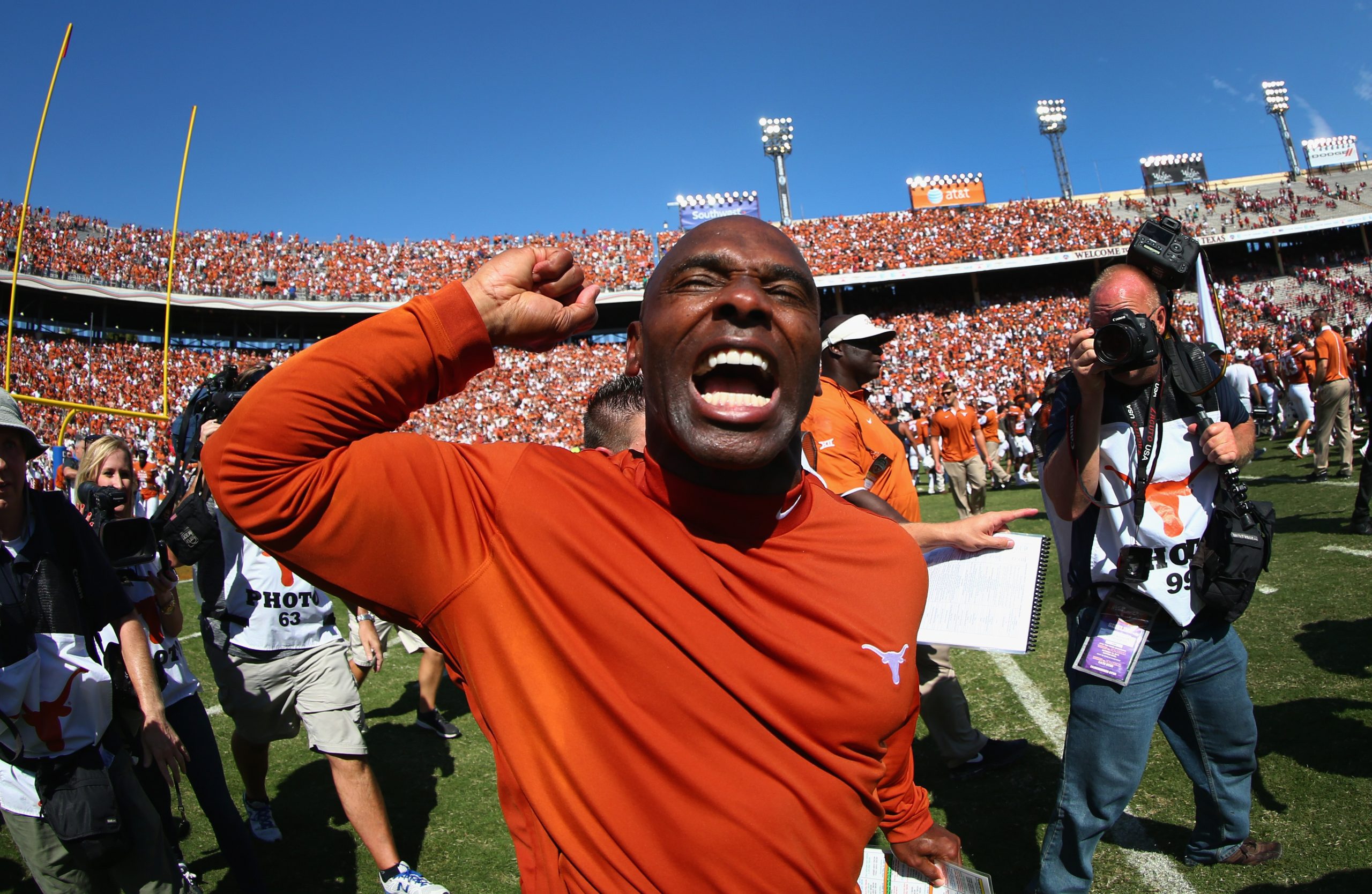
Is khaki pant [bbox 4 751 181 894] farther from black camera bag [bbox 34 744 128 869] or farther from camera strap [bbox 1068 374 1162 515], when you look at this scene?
camera strap [bbox 1068 374 1162 515]

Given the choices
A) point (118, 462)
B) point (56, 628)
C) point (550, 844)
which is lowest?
point (550, 844)

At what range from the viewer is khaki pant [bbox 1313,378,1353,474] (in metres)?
9.99

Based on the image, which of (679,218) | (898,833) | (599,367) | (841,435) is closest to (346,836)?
(841,435)

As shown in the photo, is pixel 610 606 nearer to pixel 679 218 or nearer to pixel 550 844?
pixel 550 844

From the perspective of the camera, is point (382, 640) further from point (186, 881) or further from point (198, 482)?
point (186, 881)

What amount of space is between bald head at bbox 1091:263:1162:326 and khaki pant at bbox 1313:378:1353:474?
384 inches

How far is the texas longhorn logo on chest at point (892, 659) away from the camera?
132 cm

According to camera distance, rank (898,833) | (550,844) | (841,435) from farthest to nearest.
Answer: (841,435)
(898,833)
(550,844)

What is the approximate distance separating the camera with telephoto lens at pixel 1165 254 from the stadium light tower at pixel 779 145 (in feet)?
163

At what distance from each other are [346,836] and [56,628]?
235cm

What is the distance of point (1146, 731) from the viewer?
8.52 ft

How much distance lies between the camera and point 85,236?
A: 3453cm

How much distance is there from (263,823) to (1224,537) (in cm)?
476

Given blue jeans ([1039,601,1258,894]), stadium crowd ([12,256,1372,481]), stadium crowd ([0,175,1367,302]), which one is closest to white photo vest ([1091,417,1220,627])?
blue jeans ([1039,601,1258,894])
